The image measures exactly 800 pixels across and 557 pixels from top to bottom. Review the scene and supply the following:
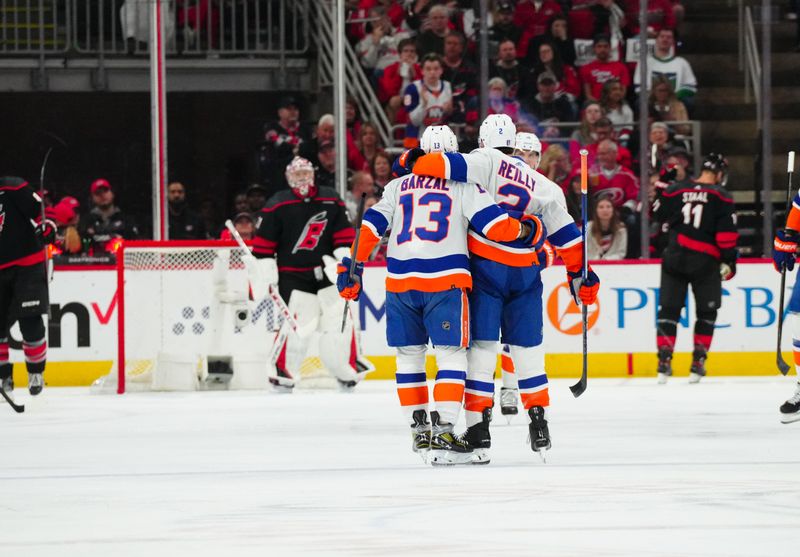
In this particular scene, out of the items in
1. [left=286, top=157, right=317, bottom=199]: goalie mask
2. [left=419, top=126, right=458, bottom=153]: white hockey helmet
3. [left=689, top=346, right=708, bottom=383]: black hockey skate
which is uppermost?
[left=419, top=126, right=458, bottom=153]: white hockey helmet

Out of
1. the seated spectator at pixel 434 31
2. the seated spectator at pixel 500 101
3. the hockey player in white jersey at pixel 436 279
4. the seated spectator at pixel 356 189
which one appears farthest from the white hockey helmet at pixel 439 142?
the seated spectator at pixel 434 31

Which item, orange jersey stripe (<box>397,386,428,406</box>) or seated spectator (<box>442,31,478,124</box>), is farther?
seated spectator (<box>442,31,478,124</box>)

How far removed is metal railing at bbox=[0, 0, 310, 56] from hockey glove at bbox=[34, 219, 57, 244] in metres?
3.48

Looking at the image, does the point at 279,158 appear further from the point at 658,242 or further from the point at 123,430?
the point at 123,430

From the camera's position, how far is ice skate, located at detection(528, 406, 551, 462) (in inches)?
238

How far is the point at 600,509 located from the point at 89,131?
8.92 m

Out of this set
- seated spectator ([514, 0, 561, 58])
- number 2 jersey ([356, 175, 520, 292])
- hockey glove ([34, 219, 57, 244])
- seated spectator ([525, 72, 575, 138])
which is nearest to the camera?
number 2 jersey ([356, 175, 520, 292])

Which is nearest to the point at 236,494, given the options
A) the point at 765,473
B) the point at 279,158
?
the point at 765,473

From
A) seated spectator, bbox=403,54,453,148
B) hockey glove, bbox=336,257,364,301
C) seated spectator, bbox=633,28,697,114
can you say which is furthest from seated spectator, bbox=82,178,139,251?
hockey glove, bbox=336,257,364,301

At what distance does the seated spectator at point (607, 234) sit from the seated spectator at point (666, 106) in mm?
1010

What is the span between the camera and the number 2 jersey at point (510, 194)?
602cm

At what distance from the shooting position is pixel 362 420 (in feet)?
26.5

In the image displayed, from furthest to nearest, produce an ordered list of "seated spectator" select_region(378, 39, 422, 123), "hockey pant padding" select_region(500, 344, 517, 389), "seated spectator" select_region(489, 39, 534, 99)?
"seated spectator" select_region(378, 39, 422, 123) < "seated spectator" select_region(489, 39, 534, 99) < "hockey pant padding" select_region(500, 344, 517, 389)

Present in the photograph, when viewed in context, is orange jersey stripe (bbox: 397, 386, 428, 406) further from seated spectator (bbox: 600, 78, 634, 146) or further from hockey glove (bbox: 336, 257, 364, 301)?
seated spectator (bbox: 600, 78, 634, 146)
